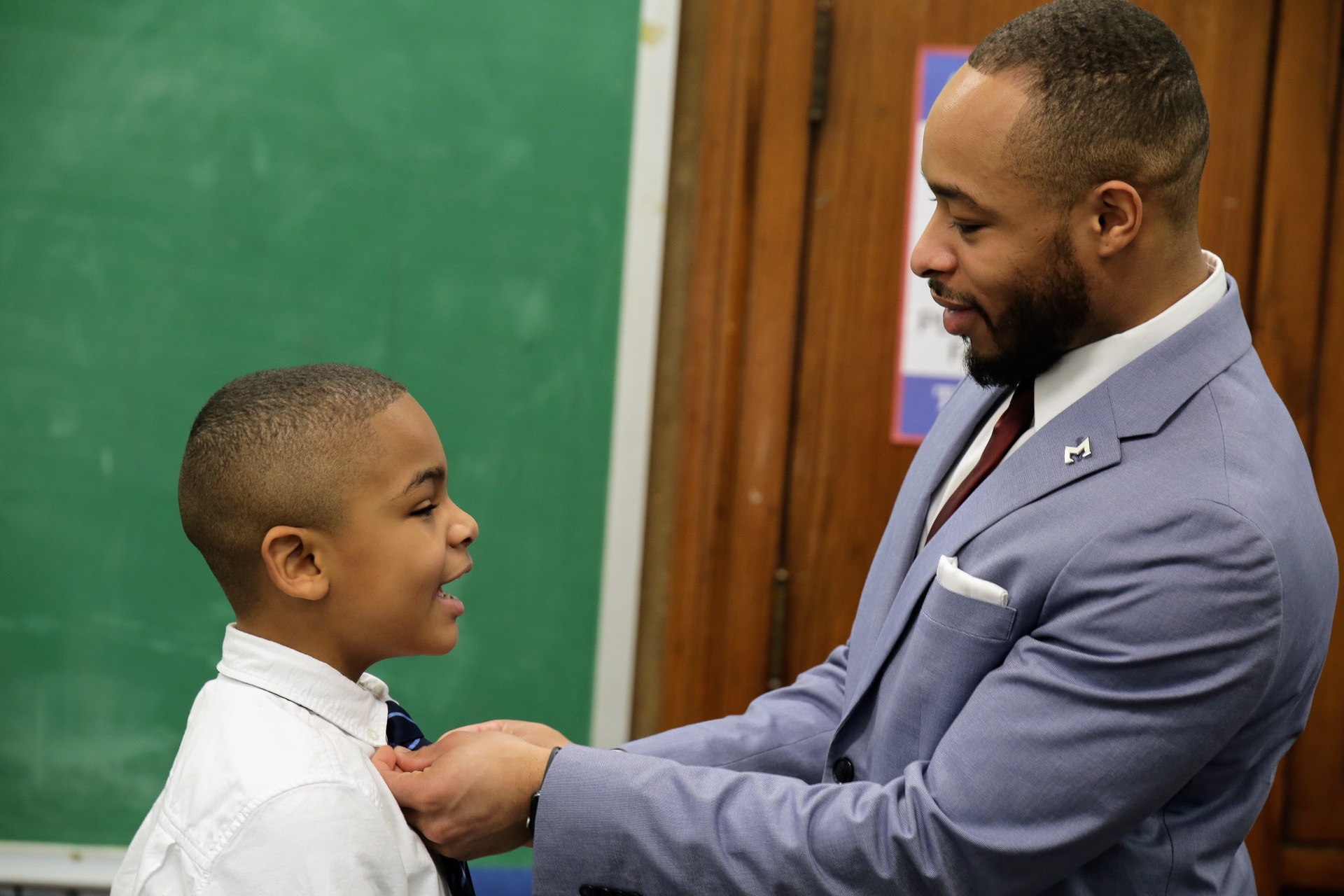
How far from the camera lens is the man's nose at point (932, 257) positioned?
1265 millimetres

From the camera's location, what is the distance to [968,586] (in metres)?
1.17

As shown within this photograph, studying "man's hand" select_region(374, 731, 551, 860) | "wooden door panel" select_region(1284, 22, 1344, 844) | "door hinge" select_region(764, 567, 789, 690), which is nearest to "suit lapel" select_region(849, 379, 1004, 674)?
"man's hand" select_region(374, 731, 551, 860)

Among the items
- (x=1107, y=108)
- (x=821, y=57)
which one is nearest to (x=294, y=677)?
(x=1107, y=108)

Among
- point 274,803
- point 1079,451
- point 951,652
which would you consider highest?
point 1079,451

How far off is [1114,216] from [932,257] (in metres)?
0.19

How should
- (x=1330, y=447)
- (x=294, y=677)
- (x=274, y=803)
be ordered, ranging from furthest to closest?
(x=1330, y=447) < (x=294, y=677) < (x=274, y=803)

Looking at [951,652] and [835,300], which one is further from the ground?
[835,300]

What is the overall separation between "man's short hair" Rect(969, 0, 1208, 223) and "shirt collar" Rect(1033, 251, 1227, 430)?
9 cm

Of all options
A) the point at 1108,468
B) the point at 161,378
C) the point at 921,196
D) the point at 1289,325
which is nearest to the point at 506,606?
the point at 161,378

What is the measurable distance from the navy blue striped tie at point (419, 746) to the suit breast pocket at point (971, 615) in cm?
56

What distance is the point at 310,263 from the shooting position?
2.15m

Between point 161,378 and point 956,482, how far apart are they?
152 cm

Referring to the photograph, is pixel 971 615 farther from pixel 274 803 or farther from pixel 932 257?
pixel 274 803

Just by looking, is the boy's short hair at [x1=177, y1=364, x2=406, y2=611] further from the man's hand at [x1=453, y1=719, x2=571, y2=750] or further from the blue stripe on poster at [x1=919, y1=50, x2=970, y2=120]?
the blue stripe on poster at [x1=919, y1=50, x2=970, y2=120]
